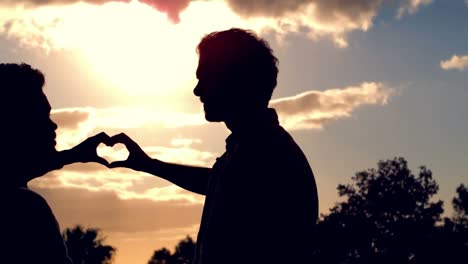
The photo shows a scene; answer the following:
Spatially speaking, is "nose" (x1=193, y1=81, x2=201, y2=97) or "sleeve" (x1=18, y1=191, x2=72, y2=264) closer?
"sleeve" (x1=18, y1=191, x2=72, y2=264)

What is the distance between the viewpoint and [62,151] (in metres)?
4.60

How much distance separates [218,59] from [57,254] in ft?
4.92

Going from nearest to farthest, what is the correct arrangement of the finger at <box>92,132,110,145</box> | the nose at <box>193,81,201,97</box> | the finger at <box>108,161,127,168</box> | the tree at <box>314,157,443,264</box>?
the nose at <box>193,81,201,97</box> → the finger at <box>92,132,110,145</box> → the finger at <box>108,161,127,168</box> → the tree at <box>314,157,443,264</box>

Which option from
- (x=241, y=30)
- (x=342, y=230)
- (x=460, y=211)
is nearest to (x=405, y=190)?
(x=342, y=230)

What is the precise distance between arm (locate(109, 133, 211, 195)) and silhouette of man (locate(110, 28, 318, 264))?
99 centimetres

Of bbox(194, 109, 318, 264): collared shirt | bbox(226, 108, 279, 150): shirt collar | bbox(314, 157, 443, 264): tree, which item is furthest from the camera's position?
bbox(314, 157, 443, 264): tree

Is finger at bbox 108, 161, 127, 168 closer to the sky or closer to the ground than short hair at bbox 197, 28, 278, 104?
closer to the ground

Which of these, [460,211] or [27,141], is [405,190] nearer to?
[460,211]

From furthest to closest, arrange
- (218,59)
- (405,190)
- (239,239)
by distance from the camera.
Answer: (405,190) → (218,59) → (239,239)

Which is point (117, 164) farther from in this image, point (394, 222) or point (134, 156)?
point (394, 222)

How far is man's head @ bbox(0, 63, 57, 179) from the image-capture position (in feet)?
13.0

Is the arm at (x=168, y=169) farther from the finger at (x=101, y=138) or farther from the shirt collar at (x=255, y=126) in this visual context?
the shirt collar at (x=255, y=126)

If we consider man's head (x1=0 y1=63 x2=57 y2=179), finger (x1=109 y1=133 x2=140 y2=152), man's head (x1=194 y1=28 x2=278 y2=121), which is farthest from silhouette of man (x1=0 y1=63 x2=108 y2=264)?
man's head (x1=194 y1=28 x2=278 y2=121)

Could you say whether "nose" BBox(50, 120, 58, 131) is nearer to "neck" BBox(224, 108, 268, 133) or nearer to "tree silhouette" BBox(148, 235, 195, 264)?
"neck" BBox(224, 108, 268, 133)
